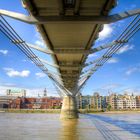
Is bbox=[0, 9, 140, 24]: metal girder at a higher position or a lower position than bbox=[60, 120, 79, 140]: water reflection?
higher

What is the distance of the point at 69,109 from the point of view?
59.3m

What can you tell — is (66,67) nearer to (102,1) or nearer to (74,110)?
(102,1)

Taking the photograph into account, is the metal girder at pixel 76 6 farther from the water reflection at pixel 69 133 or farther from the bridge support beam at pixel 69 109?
the bridge support beam at pixel 69 109

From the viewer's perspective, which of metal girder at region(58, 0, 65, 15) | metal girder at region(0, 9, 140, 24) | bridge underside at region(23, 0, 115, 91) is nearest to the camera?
metal girder at region(58, 0, 65, 15)

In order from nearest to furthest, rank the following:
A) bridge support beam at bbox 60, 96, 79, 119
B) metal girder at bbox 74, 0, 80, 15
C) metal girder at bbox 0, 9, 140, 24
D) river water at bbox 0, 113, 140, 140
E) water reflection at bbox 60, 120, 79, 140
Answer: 1. metal girder at bbox 74, 0, 80, 15
2. metal girder at bbox 0, 9, 140, 24
3. water reflection at bbox 60, 120, 79, 140
4. river water at bbox 0, 113, 140, 140
5. bridge support beam at bbox 60, 96, 79, 119

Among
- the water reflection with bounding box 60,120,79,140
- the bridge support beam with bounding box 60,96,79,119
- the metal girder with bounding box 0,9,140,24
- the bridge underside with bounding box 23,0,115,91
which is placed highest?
the bridge underside with bounding box 23,0,115,91

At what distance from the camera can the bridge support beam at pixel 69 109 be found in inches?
2329

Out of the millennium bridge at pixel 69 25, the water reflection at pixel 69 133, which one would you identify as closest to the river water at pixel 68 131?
the water reflection at pixel 69 133

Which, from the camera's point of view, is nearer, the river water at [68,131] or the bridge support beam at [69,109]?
the river water at [68,131]

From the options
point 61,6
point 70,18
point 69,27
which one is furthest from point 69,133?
point 61,6

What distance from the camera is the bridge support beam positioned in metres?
59.2

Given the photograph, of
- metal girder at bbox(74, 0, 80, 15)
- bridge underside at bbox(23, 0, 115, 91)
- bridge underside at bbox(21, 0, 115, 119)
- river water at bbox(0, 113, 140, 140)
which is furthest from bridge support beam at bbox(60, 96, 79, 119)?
metal girder at bbox(74, 0, 80, 15)

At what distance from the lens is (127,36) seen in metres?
20.9

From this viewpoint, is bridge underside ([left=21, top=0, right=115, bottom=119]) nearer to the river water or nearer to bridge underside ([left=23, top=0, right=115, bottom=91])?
bridge underside ([left=23, top=0, right=115, bottom=91])
